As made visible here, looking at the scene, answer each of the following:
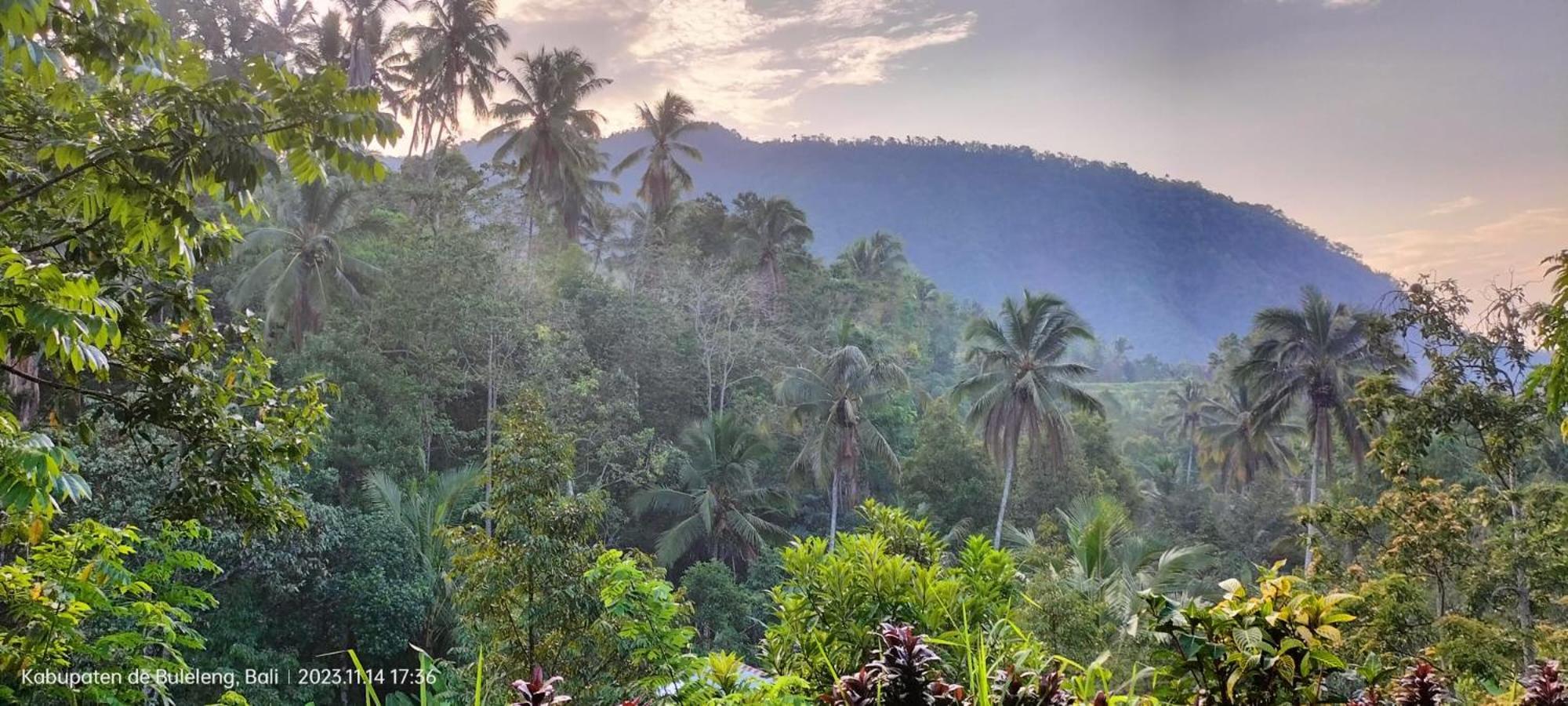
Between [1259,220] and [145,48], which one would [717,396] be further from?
[1259,220]

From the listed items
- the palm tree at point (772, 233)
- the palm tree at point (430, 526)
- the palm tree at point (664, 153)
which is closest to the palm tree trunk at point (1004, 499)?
the palm tree at point (772, 233)

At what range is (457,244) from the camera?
1520 cm

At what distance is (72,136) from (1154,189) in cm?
11538

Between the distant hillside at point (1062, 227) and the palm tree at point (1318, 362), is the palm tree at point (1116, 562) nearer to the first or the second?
the palm tree at point (1318, 362)

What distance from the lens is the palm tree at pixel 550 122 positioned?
75.6 ft

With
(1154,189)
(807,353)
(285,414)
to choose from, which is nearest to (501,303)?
(807,353)

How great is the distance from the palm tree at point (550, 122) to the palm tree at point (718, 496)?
974 centimetres

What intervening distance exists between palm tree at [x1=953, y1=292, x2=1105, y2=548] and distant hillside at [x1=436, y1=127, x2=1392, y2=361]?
7323 centimetres

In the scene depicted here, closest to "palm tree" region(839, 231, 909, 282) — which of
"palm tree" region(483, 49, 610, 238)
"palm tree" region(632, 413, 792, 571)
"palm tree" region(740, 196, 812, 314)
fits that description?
"palm tree" region(740, 196, 812, 314)

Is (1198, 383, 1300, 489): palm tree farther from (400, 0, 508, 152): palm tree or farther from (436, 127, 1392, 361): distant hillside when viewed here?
(436, 127, 1392, 361): distant hillside

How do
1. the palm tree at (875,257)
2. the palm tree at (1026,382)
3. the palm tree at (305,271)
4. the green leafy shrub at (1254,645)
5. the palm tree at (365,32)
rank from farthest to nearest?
the palm tree at (875,257)
the palm tree at (365,32)
the palm tree at (1026,382)
the palm tree at (305,271)
the green leafy shrub at (1254,645)

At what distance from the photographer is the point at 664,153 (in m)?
26.6

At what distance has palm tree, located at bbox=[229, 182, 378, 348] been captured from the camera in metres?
14.9

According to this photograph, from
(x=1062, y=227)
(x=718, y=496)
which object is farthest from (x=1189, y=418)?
(x=1062, y=227)
